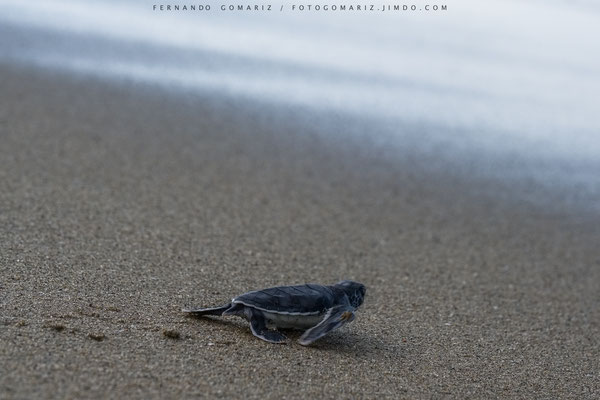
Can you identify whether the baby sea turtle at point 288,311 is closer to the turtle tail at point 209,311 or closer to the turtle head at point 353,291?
the turtle tail at point 209,311

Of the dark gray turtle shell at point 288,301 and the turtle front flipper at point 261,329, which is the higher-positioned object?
the dark gray turtle shell at point 288,301

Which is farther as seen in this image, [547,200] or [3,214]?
[547,200]

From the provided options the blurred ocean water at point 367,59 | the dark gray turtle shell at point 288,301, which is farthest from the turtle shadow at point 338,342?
the blurred ocean water at point 367,59

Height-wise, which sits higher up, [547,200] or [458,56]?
[458,56]

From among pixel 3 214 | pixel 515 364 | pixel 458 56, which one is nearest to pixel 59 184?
pixel 3 214

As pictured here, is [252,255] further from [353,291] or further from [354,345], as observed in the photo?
[354,345]

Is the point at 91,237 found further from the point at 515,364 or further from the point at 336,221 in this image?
the point at 515,364
